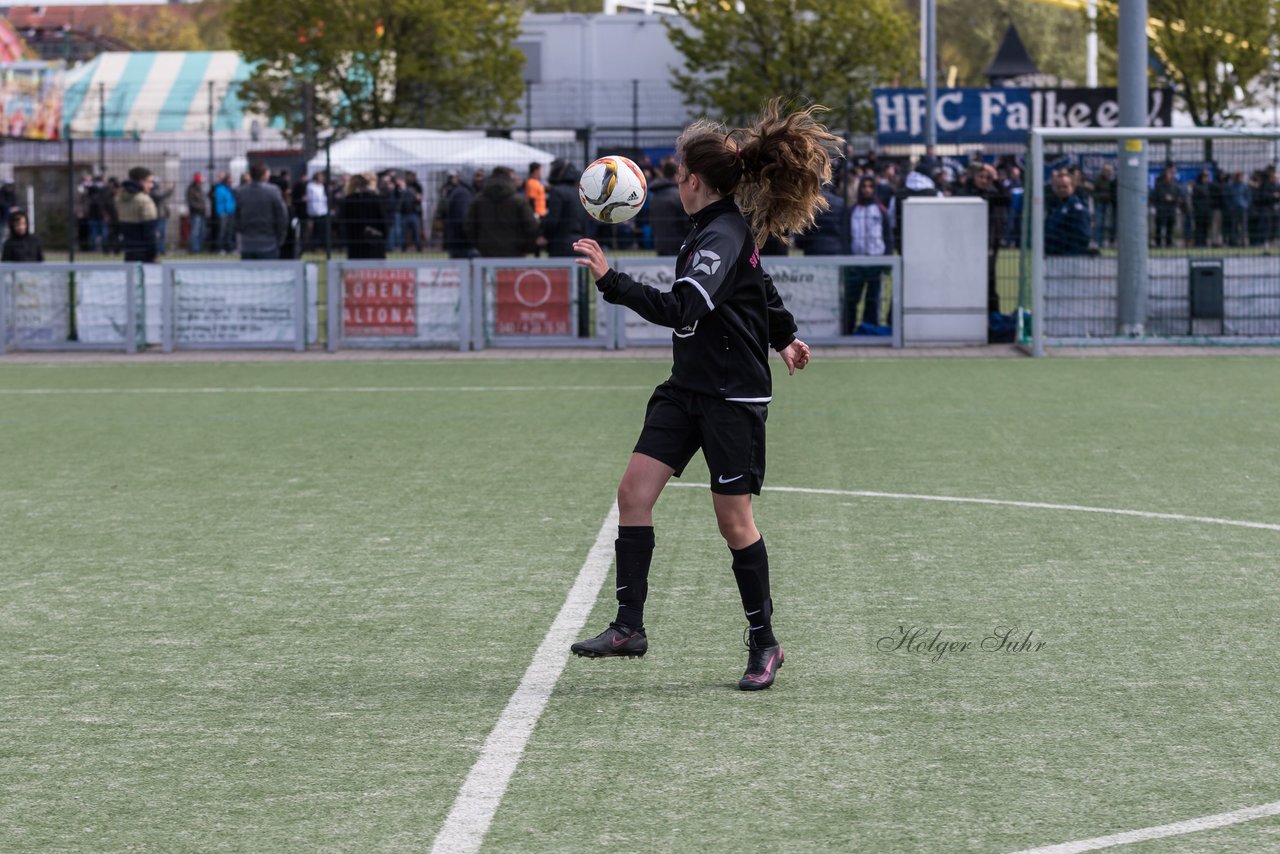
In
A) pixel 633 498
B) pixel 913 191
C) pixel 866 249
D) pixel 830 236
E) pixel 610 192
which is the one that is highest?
pixel 913 191


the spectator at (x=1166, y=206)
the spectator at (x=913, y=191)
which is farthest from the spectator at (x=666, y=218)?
the spectator at (x=1166, y=206)

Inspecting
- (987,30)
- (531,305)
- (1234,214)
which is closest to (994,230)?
(1234,214)

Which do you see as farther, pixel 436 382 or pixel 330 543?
pixel 436 382

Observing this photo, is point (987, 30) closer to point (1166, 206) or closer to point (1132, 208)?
point (1166, 206)

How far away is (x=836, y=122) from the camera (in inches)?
1718

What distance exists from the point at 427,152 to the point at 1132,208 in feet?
64.3

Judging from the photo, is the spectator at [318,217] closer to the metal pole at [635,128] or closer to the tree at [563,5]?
the metal pole at [635,128]

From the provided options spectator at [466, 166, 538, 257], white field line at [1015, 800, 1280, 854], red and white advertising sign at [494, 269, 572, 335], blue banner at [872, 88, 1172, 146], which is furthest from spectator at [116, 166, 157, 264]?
white field line at [1015, 800, 1280, 854]

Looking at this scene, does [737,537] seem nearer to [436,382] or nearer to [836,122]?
[436,382]

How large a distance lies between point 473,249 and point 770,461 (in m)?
9.57

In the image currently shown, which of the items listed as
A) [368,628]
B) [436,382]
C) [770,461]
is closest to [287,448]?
[770,461]

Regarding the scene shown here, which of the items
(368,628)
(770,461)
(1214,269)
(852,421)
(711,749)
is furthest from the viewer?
(1214,269)

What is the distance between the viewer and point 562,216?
19641mm

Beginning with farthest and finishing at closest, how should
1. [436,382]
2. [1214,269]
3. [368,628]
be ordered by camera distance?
[1214,269]
[436,382]
[368,628]
